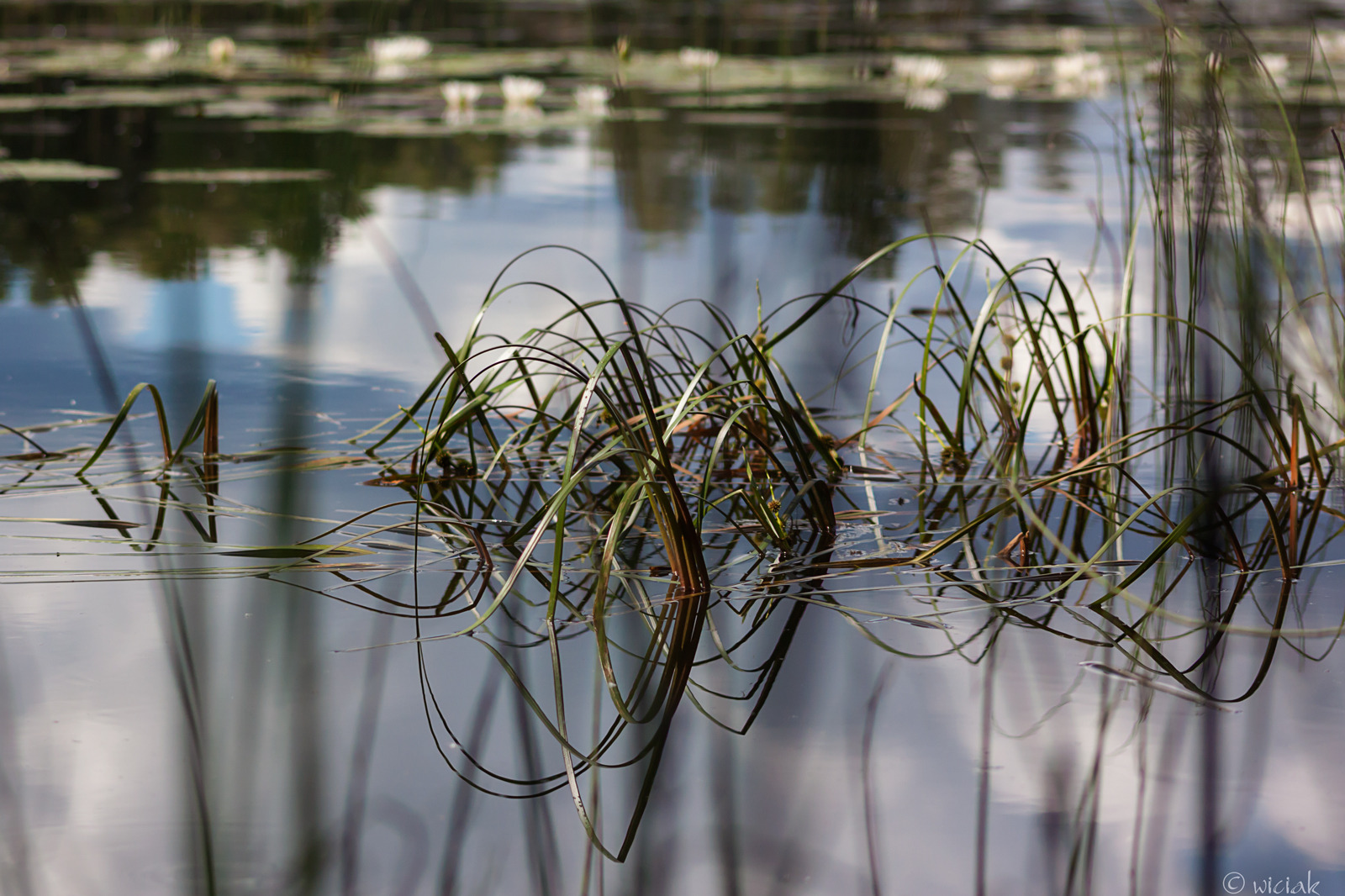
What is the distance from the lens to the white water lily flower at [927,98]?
4.29 meters

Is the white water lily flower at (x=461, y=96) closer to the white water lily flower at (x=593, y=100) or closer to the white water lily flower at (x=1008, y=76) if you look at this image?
the white water lily flower at (x=593, y=100)

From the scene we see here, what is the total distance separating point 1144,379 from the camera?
184 cm

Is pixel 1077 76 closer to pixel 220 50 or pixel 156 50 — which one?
pixel 220 50

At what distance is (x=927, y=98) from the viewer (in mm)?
4375

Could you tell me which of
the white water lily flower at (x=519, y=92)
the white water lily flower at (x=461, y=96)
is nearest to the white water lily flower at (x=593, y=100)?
the white water lily flower at (x=519, y=92)

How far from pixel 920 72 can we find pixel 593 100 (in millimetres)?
1497

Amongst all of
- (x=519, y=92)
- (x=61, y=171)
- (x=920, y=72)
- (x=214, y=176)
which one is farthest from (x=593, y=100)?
(x=61, y=171)

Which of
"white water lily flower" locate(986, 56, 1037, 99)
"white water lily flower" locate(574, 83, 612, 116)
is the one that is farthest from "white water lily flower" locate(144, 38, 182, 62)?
"white water lily flower" locate(986, 56, 1037, 99)

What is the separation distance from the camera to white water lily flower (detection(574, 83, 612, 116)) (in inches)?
147

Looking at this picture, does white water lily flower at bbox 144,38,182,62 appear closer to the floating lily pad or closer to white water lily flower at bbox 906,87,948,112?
the floating lily pad

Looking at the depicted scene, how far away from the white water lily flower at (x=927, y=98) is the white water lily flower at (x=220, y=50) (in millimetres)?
2770

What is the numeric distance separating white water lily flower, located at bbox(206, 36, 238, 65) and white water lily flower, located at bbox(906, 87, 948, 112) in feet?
9.09

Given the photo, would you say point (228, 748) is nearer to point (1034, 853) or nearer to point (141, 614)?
point (141, 614)

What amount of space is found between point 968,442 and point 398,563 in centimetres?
79
